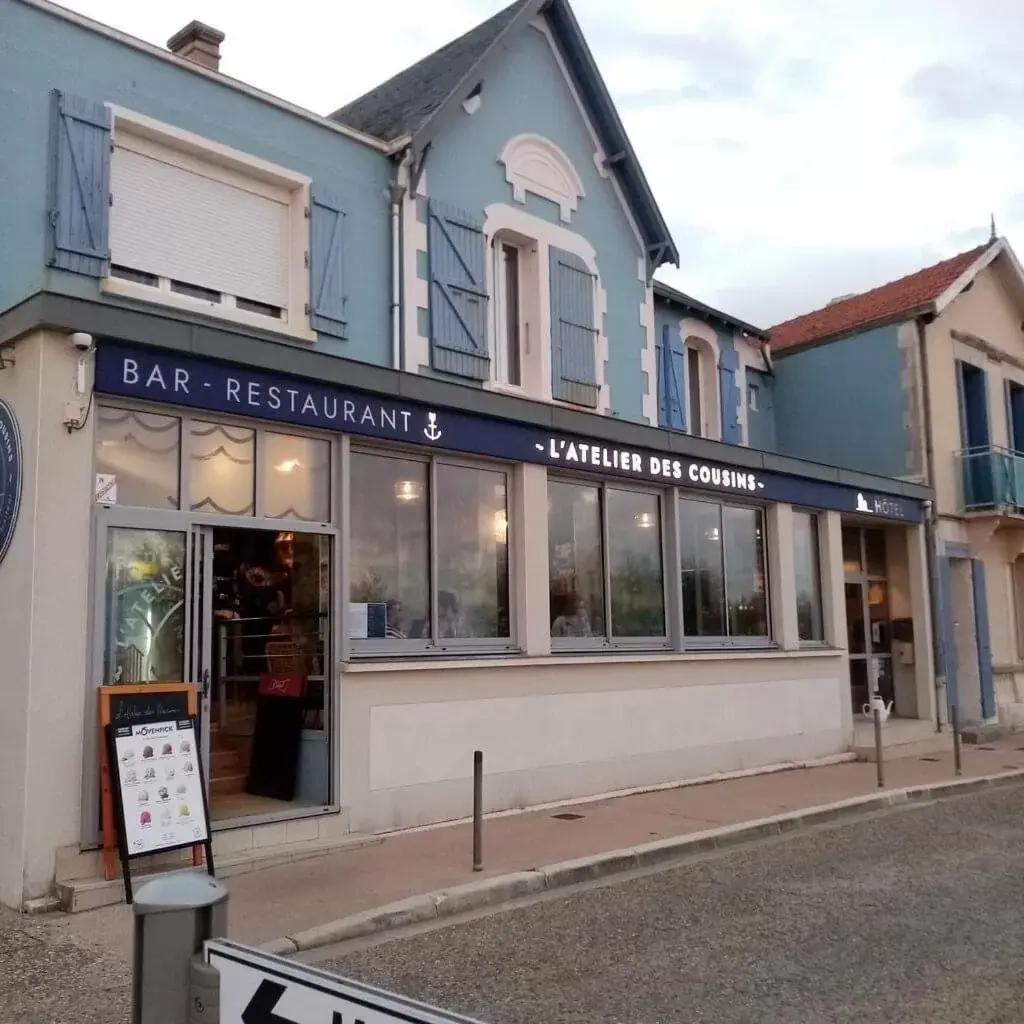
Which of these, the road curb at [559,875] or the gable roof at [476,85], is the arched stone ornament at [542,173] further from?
the road curb at [559,875]

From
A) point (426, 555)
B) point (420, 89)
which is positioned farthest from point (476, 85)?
point (426, 555)

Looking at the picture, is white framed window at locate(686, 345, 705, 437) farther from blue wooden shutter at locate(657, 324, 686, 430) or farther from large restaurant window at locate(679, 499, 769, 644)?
large restaurant window at locate(679, 499, 769, 644)

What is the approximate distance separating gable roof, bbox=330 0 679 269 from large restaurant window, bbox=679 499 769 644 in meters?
3.34

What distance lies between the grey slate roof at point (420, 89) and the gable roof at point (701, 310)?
12.8 feet

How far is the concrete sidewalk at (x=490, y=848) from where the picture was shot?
614cm

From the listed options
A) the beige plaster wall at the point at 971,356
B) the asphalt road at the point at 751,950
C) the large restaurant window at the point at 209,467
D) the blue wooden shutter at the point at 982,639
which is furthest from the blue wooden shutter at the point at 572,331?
the blue wooden shutter at the point at 982,639

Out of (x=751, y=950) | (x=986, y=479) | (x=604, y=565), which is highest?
(x=986, y=479)

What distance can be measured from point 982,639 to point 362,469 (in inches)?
452

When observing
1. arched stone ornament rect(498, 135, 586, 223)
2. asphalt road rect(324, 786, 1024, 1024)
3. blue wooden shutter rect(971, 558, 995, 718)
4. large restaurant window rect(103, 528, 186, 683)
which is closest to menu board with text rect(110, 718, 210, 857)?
large restaurant window rect(103, 528, 186, 683)

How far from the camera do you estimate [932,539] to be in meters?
15.5

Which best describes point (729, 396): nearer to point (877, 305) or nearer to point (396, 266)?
point (877, 305)

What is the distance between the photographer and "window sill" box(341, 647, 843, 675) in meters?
8.53

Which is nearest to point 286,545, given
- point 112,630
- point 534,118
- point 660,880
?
point 112,630

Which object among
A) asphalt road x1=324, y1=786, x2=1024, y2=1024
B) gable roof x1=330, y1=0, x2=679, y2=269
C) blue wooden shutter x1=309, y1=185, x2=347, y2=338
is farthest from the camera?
gable roof x1=330, y1=0, x2=679, y2=269
